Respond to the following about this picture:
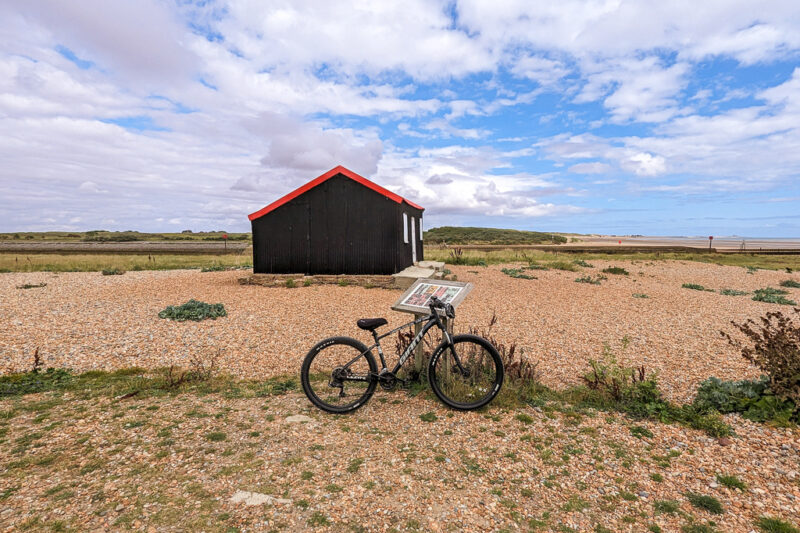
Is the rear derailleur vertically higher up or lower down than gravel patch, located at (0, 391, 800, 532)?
higher up

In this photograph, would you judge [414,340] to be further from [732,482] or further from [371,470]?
[732,482]

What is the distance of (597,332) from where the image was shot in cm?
912

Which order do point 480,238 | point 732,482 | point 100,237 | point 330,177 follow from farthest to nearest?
point 480,238, point 100,237, point 330,177, point 732,482

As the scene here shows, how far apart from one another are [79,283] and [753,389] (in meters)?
20.1

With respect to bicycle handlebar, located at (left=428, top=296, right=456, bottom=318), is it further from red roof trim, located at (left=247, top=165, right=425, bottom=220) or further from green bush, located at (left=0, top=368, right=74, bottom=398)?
red roof trim, located at (left=247, top=165, right=425, bottom=220)

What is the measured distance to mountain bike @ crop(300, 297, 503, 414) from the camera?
4961mm

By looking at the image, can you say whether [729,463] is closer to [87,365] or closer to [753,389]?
[753,389]

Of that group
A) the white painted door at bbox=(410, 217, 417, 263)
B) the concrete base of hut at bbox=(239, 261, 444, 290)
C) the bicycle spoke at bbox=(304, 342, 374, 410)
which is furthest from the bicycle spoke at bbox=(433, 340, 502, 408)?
the white painted door at bbox=(410, 217, 417, 263)

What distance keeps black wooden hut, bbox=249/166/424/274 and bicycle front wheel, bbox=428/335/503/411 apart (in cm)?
991

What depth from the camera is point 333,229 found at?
15336 millimetres

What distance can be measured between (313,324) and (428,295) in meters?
4.71

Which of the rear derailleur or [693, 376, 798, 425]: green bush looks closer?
[693, 376, 798, 425]: green bush

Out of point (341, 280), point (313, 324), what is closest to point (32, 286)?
point (341, 280)

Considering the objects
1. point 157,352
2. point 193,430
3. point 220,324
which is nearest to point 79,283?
point 220,324
